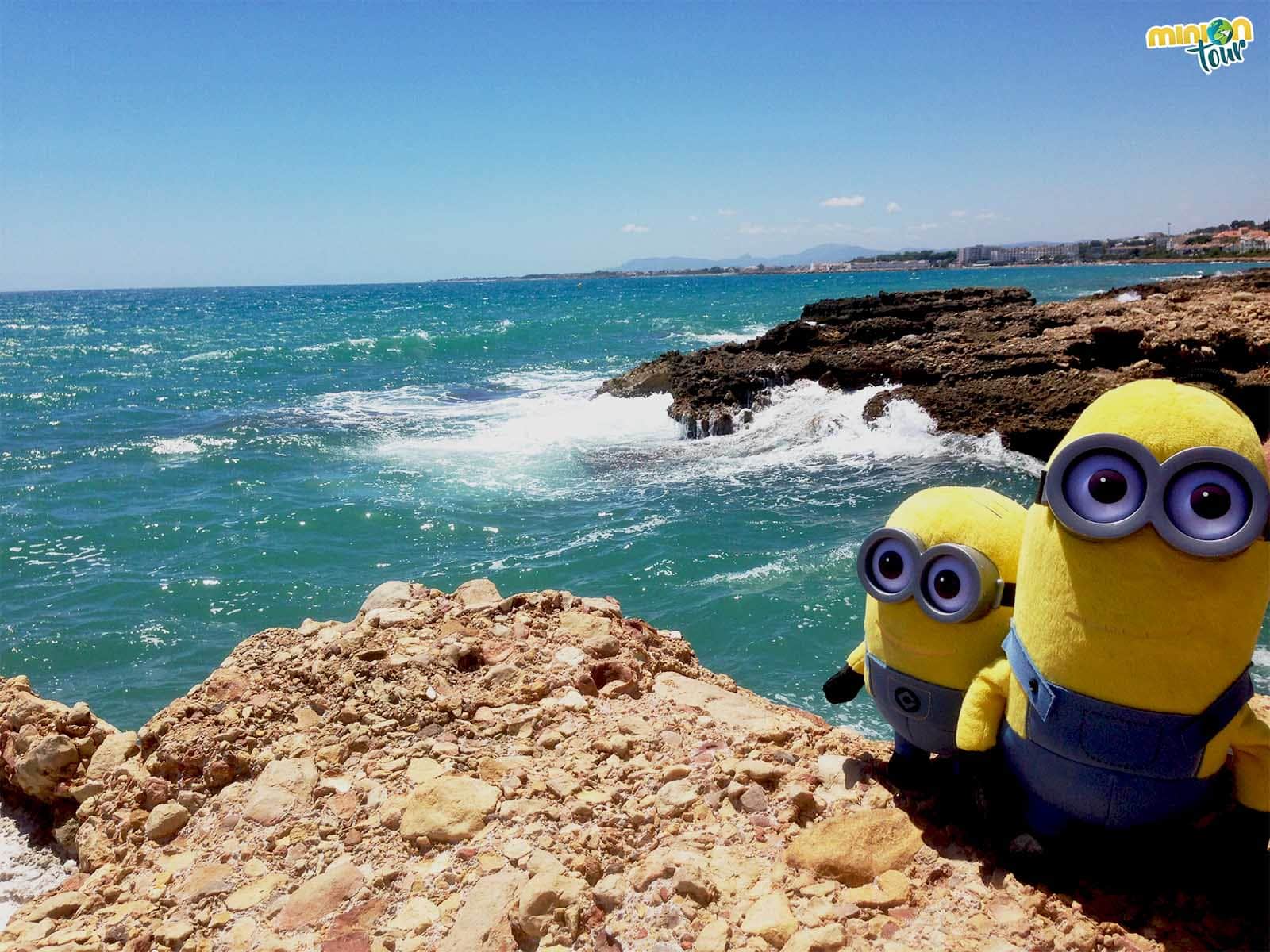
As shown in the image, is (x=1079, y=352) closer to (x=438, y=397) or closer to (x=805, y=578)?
(x=805, y=578)

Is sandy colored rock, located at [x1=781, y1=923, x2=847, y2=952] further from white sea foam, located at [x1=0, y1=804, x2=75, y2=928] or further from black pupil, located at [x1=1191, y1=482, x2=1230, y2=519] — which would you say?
white sea foam, located at [x1=0, y1=804, x2=75, y2=928]

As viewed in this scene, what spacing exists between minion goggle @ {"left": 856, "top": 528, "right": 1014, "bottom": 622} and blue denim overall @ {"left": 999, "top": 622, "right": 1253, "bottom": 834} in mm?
159

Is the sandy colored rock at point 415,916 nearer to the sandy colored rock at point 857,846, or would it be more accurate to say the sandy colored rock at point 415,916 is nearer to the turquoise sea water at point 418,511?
the sandy colored rock at point 857,846

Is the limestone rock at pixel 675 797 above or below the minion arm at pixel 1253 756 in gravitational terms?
below

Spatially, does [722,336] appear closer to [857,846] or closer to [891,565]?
[891,565]

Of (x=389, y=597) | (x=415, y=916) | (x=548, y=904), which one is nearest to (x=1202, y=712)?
(x=548, y=904)

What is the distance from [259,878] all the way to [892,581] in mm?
2409

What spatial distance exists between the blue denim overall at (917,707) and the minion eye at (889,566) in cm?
33

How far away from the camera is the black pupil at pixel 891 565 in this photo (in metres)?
2.78

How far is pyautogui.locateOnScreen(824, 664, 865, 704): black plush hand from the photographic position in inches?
128

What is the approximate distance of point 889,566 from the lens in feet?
9.20

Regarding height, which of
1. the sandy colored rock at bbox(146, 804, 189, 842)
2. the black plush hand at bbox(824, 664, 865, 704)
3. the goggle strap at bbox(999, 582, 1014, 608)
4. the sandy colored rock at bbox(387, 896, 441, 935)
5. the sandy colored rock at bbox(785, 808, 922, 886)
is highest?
the goggle strap at bbox(999, 582, 1014, 608)

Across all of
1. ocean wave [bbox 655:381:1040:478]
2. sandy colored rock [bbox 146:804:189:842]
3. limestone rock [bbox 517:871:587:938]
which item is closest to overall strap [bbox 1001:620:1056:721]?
limestone rock [bbox 517:871:587:938]

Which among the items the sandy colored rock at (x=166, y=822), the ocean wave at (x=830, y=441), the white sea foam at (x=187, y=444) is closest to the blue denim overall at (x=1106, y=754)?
the sandy colored rock at (x=166, y=822)
